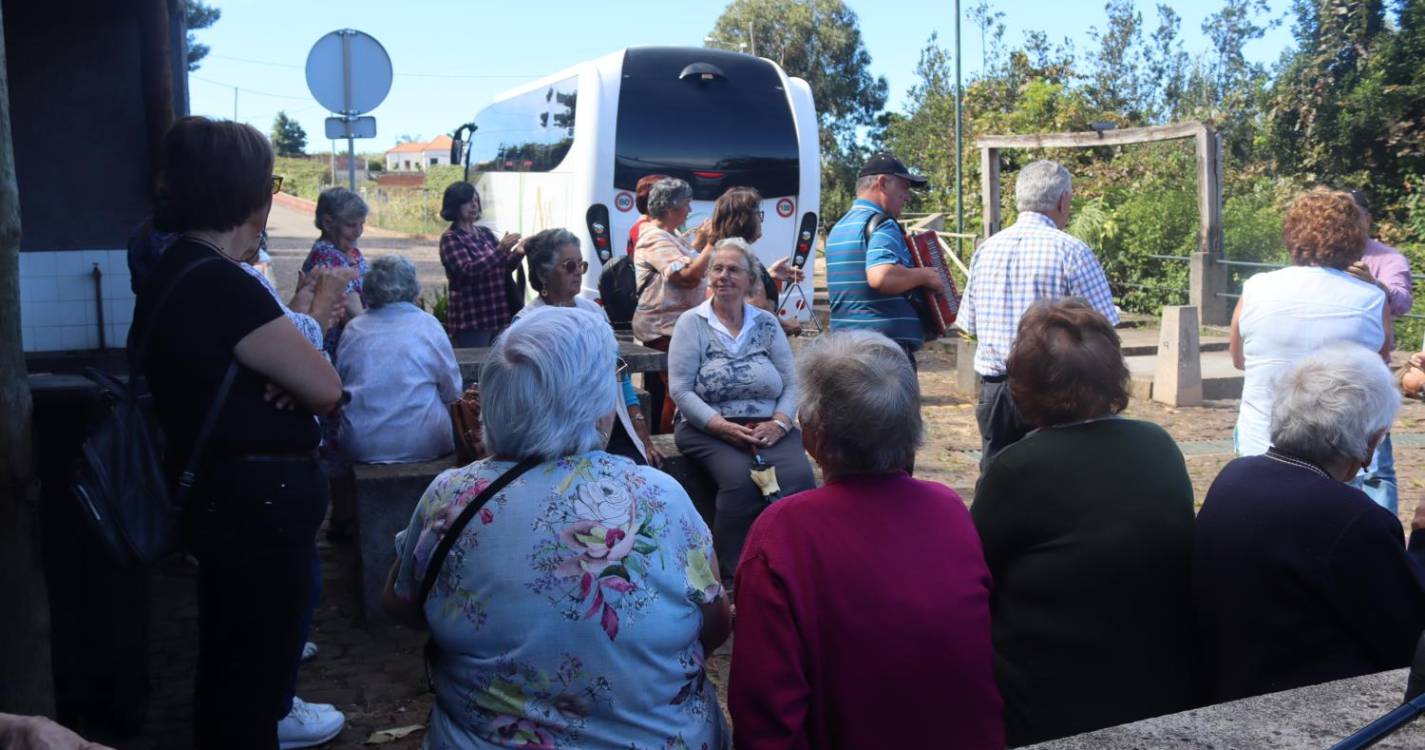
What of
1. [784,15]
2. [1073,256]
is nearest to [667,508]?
[1073,256]

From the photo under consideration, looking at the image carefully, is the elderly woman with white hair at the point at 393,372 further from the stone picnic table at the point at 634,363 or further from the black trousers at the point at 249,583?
the black trousers at the point at 249,583

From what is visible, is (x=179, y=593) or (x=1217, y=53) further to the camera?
(x=1217, y=53)

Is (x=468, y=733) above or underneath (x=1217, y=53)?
underneath

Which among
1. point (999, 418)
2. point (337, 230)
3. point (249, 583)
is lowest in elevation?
point (249, 583)

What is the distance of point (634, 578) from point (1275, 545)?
1.49 meters

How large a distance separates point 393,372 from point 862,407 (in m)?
2.94

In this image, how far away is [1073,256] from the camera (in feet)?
17.5

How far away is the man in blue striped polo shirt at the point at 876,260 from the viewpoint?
19.6 ft

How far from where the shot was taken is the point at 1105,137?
15.2 m

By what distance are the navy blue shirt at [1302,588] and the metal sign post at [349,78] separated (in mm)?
7700

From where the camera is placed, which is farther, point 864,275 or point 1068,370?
point 864,275

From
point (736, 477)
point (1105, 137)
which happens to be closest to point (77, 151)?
point (736, 477)

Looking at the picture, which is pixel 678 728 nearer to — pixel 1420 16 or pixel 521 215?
pixel 521 215

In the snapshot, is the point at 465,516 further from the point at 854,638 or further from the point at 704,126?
the point at 704,126
